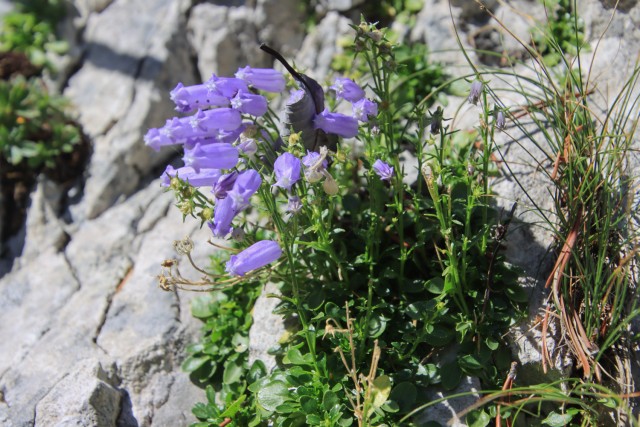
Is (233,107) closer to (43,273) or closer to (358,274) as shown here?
(358,274)

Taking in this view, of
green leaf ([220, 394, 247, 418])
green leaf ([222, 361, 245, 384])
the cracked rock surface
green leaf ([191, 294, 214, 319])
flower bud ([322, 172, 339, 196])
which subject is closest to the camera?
flower bud ([322, 172, 339, 196])

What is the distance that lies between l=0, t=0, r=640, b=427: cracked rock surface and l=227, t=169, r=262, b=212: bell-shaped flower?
4.25ft

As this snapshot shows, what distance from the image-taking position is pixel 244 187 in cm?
281

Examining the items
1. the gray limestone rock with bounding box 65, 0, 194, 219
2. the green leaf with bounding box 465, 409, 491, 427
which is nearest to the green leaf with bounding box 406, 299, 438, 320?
the green leaf with bounding box 465, 409, 491, 427

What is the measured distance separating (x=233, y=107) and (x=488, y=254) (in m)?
1.57

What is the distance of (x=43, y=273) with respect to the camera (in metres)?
4.99

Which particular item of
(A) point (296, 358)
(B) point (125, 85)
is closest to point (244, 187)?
(A) point (296, 358)

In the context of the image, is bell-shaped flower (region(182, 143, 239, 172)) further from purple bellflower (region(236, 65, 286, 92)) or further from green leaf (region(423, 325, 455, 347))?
green leaf (region(423, 325, 455, 347))

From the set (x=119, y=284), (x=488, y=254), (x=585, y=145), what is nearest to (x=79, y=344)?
(x=119, y=284)

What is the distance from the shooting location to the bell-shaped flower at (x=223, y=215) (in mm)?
2877

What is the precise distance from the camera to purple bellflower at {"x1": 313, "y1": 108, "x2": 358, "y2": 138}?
335 centimetres

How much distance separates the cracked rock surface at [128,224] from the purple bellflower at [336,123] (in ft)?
3.52

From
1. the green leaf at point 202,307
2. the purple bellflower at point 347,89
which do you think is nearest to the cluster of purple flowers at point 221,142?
the purple bellflower at point 347,89

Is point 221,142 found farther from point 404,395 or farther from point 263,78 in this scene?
point 404,395
